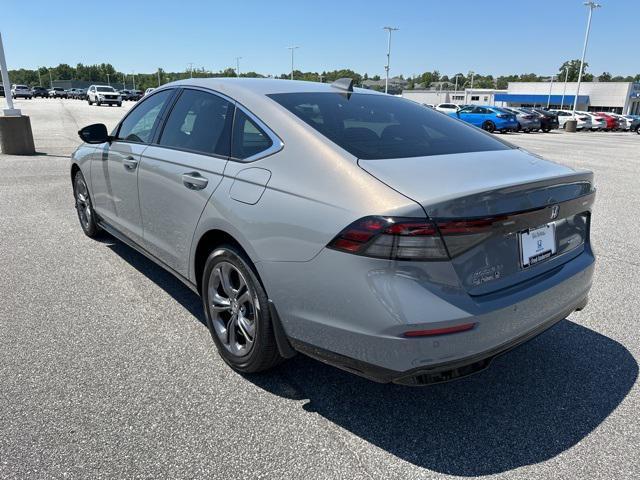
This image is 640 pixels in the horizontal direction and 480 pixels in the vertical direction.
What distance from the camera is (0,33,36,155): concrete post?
12.4 meters

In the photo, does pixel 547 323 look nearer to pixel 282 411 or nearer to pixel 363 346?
pixel 363 346

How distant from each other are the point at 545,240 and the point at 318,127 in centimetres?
130

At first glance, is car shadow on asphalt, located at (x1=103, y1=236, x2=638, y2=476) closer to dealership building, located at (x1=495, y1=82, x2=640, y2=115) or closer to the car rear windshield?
the car rear windshield

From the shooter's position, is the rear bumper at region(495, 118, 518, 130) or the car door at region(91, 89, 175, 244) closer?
the car door at region(91, 89, 175, 244)

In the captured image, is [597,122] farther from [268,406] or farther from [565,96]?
[565,96]

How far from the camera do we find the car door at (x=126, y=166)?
3898 mm

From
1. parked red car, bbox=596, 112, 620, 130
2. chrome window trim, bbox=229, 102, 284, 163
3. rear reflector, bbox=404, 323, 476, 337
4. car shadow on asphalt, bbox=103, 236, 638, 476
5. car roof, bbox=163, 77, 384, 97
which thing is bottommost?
parked red car, bbox=596, 112, 620, 130

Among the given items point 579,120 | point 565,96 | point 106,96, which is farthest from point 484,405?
point 565,96

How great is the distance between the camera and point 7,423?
8.20 ft

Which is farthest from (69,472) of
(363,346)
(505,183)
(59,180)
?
(59,180)

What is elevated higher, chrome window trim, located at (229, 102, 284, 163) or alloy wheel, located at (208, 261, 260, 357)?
chrome window trim, located at (229, 102, 284, 163)

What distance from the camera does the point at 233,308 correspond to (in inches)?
116

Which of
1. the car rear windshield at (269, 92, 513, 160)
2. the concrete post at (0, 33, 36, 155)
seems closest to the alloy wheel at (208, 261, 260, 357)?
the car rear windshield at (269, 92, 513, 160)

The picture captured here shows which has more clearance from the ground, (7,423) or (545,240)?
(545,240)
